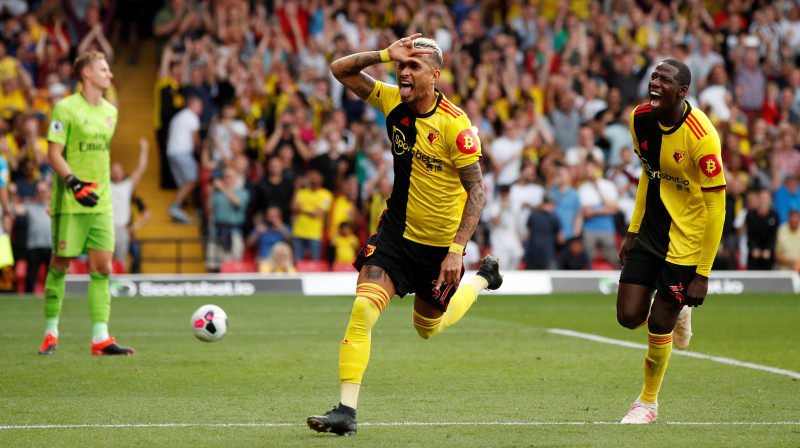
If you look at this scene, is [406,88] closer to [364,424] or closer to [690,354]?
[364,424]

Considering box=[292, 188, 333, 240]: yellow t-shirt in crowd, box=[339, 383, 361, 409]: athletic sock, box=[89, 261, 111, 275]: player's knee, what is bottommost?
box=[292, 188, 333, 240]: yellow t-shirt in crowd

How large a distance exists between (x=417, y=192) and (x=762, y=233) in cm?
1416

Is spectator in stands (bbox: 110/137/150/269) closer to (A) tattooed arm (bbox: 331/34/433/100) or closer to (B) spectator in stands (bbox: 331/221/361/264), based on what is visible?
(B) spectator in stands (bbox: 331/221/361/264)

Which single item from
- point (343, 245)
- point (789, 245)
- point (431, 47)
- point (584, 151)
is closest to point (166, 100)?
point (343, 245)

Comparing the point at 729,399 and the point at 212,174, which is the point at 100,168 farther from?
the point at 212,174

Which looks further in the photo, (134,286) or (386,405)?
(134,286)

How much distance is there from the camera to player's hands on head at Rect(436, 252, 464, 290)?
6.94 meters

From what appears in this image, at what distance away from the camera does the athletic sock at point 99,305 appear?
10789 mm

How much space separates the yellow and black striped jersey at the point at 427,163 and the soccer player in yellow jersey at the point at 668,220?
124cm

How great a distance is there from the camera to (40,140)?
62.2 feet

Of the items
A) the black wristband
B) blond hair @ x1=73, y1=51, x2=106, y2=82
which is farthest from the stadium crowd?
the black wristband

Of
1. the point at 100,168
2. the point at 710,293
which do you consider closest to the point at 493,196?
the point at 710,293

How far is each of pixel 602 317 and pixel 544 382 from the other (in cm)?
624

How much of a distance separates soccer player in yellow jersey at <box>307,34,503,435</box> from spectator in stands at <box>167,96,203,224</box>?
1281 cm
